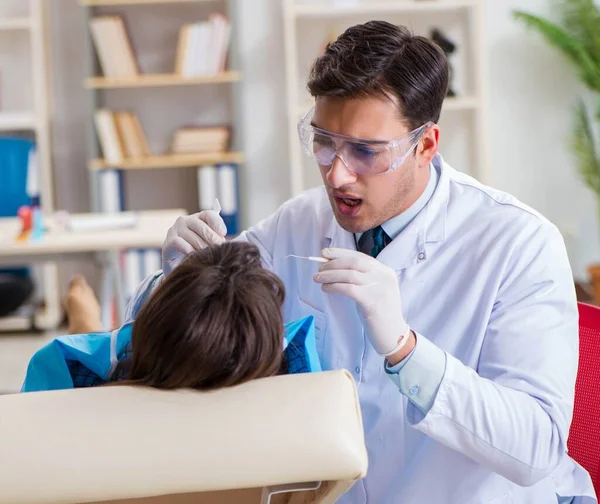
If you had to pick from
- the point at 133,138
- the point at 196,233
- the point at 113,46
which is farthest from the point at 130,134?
the point at 196,233

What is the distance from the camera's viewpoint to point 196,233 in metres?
1.44

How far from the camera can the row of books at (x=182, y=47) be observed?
4488mm

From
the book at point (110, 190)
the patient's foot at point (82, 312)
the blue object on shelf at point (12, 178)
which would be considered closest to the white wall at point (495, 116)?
the book at point (110, 190)

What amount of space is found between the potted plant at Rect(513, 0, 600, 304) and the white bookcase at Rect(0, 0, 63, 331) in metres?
2.32

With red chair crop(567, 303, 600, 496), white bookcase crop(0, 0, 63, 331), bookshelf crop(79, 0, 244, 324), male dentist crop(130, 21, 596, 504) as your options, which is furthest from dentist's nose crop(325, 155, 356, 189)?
white bookcase crop(0, 0, 63, 331)

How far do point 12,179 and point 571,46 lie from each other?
2.62m

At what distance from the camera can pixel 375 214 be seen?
4.60 ft

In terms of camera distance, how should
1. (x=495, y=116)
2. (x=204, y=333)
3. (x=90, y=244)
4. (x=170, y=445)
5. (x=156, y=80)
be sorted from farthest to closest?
(x=495, y=116) < (x=156, y=80) < (x=90, y=244) < (x=204, y=333) < (x=170, y=445)

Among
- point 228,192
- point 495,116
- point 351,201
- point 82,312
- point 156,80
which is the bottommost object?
point 82,312

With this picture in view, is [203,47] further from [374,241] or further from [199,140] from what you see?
[374,241]

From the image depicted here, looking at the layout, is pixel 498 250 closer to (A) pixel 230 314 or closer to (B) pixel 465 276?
(B) pixel 465 276

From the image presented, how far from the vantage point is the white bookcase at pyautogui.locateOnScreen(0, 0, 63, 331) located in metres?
4.57

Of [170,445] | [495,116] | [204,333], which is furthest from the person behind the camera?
[495,116]

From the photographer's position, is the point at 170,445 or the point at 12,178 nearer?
the point at 170,445
